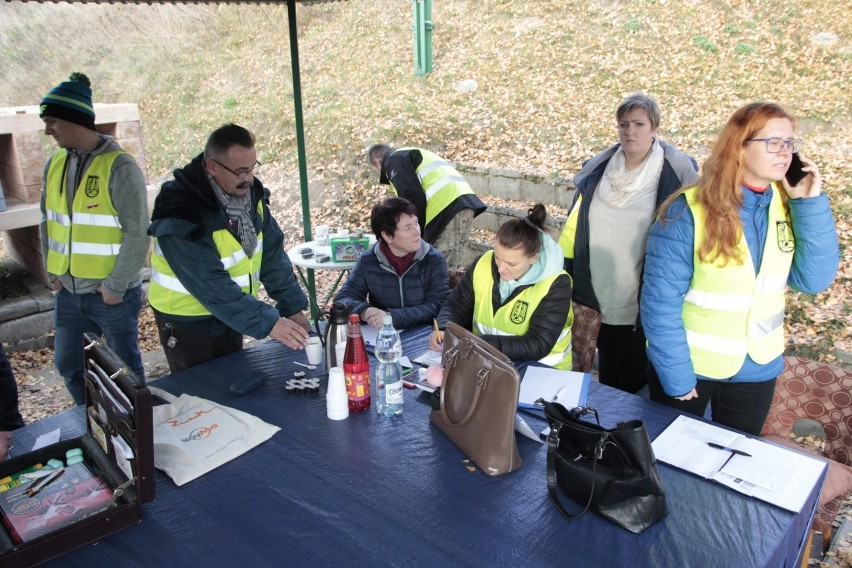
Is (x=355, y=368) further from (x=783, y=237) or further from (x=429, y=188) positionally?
(x=429, y=188)

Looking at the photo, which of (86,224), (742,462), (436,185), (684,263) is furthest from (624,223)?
(86,224)

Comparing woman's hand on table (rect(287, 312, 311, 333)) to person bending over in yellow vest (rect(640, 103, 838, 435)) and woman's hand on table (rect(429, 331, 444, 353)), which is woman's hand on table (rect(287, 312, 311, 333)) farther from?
person bending over in yellow vest (rect(640, 103, 838, 435))

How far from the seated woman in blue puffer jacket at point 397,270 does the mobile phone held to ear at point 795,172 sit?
62.7 inches

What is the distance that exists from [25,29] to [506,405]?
663 inches

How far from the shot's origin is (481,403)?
5.81 feet

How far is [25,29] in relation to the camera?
46.2 feet

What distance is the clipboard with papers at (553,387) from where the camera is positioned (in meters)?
2.12

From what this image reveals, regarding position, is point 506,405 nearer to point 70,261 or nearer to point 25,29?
point 70,261

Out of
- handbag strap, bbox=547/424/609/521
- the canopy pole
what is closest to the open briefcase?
handbag strap, bbox=547/424/609/521

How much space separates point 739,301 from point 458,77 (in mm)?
8888

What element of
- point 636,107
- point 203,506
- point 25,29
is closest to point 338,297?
point 203,506

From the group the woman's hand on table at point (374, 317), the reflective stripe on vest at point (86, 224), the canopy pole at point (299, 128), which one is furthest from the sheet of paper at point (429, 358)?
the canopy pole at point (299, 128)

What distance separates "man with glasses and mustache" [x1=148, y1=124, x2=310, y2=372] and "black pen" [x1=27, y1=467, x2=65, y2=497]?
0.87m

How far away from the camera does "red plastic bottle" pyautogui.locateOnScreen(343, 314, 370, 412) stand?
2.05 meters
